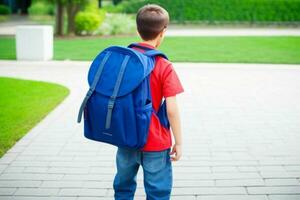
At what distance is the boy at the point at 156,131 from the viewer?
2.79m

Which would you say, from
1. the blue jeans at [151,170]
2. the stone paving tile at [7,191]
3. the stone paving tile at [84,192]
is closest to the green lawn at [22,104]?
the stone paving tile at [7,191]

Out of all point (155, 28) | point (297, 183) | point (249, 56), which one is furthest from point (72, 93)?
point (249, 56)

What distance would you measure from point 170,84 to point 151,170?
599 millimetres

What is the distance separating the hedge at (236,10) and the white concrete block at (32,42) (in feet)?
48.0

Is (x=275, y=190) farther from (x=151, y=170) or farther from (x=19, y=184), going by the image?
(x=19, y=184)

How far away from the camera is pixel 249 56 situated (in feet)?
43.6

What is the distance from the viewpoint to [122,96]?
268cm

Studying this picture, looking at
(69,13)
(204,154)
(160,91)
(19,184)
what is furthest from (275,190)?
(69,13)

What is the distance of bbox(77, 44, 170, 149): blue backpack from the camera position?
268 cm

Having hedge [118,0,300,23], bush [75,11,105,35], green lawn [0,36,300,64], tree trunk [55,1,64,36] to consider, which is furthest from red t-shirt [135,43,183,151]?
hedge [118,0,300,23]

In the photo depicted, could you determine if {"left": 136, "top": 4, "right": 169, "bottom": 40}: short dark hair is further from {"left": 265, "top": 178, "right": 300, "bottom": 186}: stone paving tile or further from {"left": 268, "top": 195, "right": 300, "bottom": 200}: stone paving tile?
{"left": 265, "top": 178, "right": 300, "bottom": 186}: stone paving tile

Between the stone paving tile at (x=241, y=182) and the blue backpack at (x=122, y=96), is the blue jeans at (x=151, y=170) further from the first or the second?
the stone paving tile at (x=241, y=182)

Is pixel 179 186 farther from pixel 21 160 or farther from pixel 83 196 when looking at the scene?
pixel 21 160

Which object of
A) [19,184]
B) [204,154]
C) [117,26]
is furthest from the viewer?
[117,26]
